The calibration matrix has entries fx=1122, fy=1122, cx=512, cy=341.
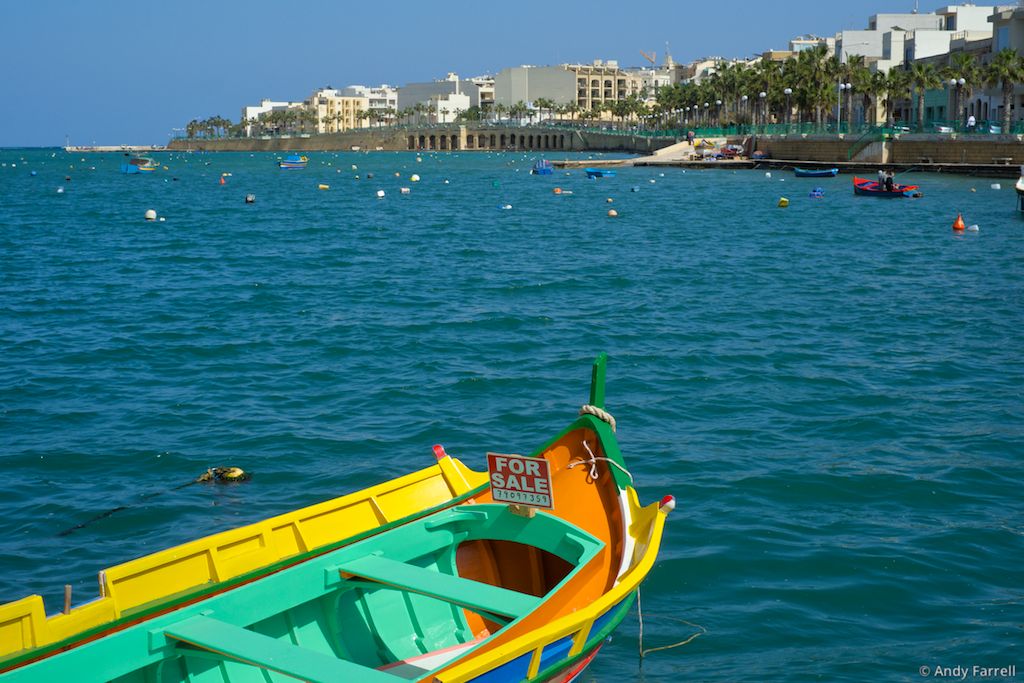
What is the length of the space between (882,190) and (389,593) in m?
59.1

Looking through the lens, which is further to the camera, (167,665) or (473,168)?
(473,168)

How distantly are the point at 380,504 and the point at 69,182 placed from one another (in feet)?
368

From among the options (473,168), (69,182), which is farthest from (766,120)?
(69,182)

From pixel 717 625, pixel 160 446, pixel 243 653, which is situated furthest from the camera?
pixel 160 446

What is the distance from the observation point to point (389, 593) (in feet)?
30.0

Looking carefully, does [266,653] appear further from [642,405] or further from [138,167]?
[138,167]

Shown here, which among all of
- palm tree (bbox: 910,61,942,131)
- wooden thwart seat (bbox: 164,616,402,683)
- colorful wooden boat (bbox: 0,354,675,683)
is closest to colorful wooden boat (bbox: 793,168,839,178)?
palm tree (bbox: 910,61,942,131)

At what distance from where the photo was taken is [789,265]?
36.8m

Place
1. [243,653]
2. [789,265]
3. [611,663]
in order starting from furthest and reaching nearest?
1. [789,265]
2. [611,663]
3. [243,653]

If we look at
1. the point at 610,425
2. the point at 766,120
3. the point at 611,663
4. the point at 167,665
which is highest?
the point at 766,120

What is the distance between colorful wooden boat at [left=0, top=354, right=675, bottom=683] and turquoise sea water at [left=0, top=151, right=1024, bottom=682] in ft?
4.66

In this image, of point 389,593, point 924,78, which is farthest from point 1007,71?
point 389,593

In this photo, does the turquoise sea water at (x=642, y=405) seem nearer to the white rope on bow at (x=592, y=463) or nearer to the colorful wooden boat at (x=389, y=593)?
the colorful wooden boat at (x=389, y=593)

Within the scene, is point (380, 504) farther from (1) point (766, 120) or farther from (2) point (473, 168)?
(1) point (766, 120)
